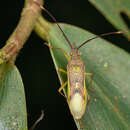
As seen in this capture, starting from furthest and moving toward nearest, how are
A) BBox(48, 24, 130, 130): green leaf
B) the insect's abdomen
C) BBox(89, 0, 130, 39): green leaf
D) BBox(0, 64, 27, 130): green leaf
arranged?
BBox(89, 0, 130, 39): green leaf, the insect's abdomen, BBox(48, 24, 130, 130): green leaf, BBox(0, 64, 27, 130): green leaf

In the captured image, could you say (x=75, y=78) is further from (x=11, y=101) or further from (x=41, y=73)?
(x=11, y=101)

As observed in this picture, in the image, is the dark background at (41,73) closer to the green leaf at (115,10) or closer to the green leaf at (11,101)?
the green leaf at (115,10)

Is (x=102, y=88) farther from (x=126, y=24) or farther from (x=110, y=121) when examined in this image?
(x=126, y=24)

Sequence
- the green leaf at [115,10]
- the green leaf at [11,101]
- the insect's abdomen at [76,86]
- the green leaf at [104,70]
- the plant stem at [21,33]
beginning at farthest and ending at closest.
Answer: the green leaf at [115,10] → the insect's abdomen at [76,86] → the green leaf at [104,70] → the plant stem at [21,33] → the green leaf at [11,101]

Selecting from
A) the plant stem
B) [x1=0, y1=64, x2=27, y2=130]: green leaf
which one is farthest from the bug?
[x1=0, y1=64, x2=27, y2=130]: green leaf

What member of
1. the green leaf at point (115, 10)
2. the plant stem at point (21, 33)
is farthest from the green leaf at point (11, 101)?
the green leaf at point (115, 10)

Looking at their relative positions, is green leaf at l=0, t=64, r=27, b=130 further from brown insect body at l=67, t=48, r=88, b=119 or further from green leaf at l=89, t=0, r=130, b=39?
green leaf at l=89, t=0, r=130, b=39
